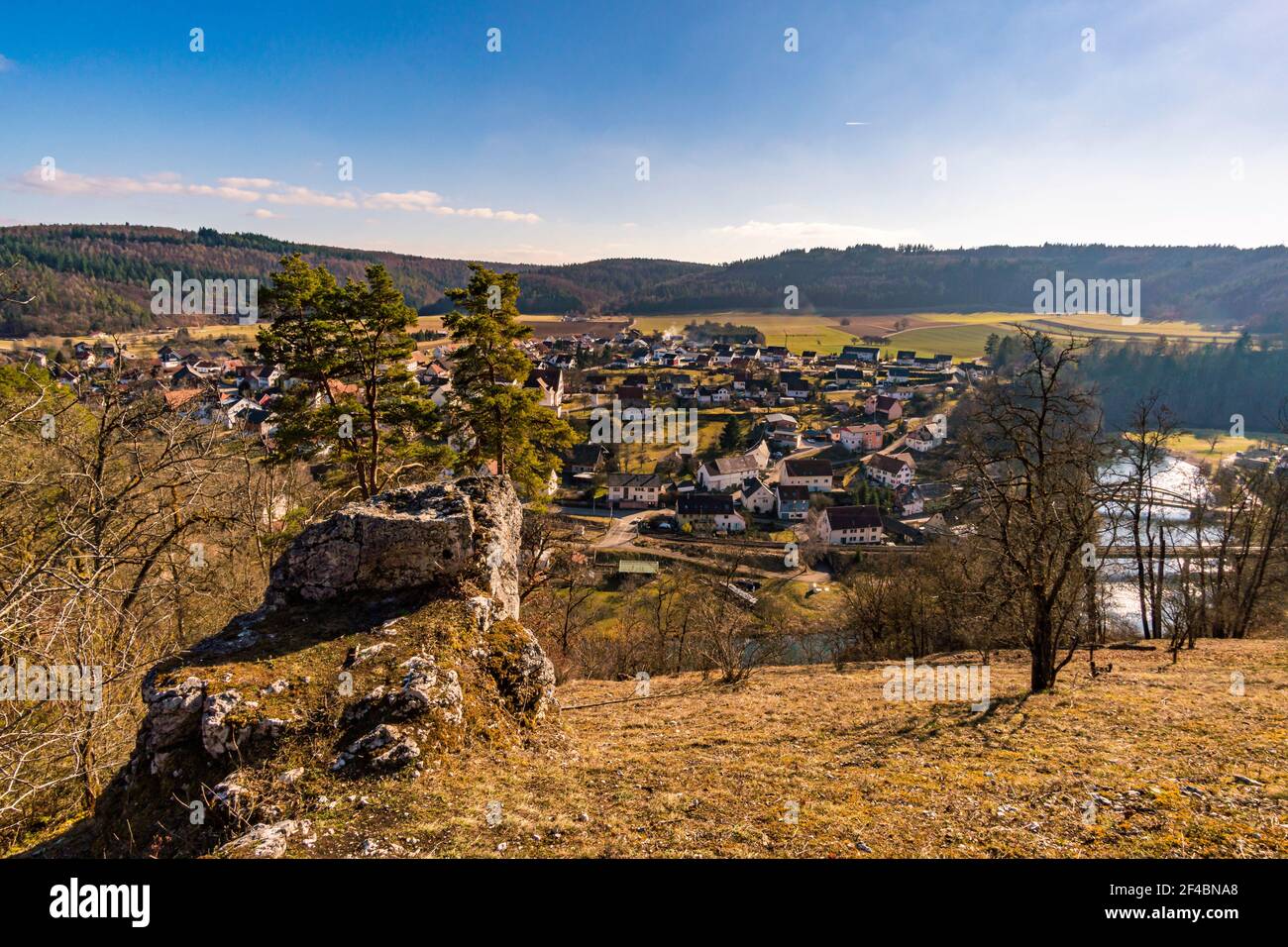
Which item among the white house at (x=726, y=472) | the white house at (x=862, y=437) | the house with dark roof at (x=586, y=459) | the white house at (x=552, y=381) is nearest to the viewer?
the white house at (x=726, y=472)

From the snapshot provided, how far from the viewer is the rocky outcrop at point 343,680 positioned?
22.9ft

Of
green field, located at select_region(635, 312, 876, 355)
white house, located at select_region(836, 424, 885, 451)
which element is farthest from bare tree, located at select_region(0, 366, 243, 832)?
green field, located at select_region(635, 312, 876, 355)

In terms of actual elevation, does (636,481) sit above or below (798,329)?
below

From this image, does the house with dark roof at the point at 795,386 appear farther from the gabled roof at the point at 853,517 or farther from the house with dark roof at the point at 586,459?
the gabled roof at the point at 853,517

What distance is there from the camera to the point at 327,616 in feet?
32.3

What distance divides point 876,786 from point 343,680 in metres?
7.42

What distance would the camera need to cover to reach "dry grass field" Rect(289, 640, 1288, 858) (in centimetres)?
658

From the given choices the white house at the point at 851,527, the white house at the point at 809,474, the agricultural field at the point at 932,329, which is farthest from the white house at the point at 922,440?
the agricultural field at the point at 932,329

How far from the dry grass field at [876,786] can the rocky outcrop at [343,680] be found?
655 millimetres

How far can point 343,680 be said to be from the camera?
817 cm

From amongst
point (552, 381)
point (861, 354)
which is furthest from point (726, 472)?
point (861, 354)

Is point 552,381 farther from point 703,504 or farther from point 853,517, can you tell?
point 853,517
